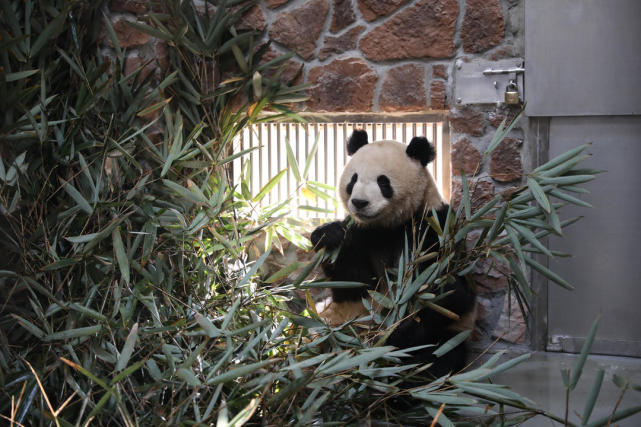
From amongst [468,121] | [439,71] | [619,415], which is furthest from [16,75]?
[619,415]

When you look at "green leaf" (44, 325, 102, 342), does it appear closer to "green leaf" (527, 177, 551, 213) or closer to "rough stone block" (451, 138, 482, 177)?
"green leaf" (527, 177, 551, 213)

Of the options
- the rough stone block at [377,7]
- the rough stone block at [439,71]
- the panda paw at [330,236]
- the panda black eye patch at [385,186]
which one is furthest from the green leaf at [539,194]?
the rough stone block at [377,7]

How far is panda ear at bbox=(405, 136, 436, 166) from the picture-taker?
8.23 feet

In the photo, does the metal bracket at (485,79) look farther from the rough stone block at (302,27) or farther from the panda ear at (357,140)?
the rough stone block at (302,27)

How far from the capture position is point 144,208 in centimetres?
260

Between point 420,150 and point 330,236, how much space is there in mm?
465

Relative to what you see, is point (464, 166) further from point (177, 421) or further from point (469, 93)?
point (177, 421)

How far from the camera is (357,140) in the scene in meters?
2.64

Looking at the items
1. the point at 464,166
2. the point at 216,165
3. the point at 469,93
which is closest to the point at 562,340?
the point at 464,166

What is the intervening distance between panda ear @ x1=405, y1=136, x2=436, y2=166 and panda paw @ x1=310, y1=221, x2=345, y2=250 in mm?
387

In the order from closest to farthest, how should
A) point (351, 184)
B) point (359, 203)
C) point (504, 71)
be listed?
point (359, 203)
point (351, 184)
point (504, 71)

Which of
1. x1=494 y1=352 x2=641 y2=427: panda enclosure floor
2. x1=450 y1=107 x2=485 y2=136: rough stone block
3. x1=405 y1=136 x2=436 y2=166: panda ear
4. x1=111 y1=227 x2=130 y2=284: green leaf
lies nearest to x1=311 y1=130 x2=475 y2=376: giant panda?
x1=405 y1=136 x2=436 y2=166: panda ear

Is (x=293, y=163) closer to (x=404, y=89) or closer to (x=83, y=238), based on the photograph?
(x=404, y=89)

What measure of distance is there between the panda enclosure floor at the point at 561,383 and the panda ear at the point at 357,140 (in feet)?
3.51
